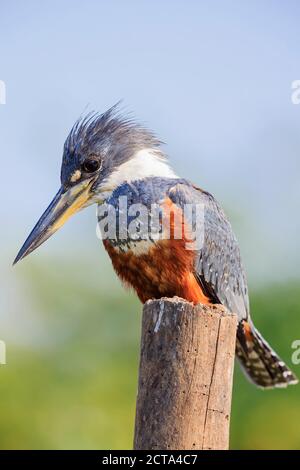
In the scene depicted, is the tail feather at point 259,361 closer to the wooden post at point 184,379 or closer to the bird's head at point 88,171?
the bird's head at point 88,171

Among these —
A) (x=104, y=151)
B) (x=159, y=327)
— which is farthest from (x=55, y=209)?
(x=159, y=327)

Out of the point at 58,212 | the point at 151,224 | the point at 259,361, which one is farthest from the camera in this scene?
the point at 259,361

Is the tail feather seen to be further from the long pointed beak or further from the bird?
the long pointed beak

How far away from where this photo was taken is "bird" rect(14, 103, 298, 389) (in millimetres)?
4879

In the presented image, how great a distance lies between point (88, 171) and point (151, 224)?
25.3 inches

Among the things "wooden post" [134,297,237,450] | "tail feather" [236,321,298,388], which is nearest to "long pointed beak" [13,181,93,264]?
"tail feather" [236,321,298,388]

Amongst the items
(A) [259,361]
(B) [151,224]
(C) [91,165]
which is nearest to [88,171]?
(C) [91,165]

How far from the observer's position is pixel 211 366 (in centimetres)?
380

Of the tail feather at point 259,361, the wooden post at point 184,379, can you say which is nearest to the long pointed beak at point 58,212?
the tail feather at point 259,361

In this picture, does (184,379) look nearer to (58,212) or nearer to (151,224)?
(151,224)

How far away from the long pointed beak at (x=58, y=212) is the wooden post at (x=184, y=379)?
1.52 m

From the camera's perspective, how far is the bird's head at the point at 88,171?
5234 mm

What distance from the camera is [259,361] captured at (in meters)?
5.53

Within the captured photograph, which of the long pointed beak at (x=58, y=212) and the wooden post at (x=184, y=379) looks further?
the long pointed beak at (x=58, y=212)
